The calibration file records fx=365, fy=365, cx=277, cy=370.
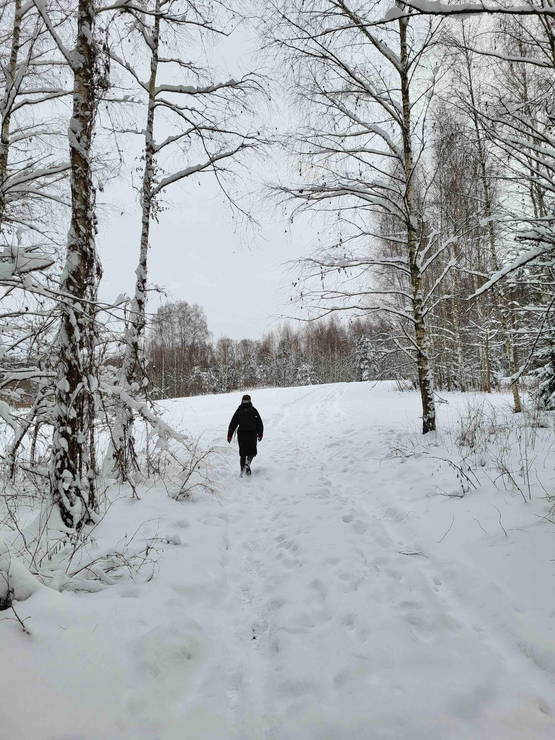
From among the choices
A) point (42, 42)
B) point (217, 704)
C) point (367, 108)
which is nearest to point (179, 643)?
point (217, 704)

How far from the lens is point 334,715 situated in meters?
1.78

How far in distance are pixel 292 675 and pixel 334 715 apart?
356 millimetres

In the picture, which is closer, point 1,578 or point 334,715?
point 334,715

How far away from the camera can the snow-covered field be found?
→ 1.71 metres

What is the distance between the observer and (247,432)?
275 inches

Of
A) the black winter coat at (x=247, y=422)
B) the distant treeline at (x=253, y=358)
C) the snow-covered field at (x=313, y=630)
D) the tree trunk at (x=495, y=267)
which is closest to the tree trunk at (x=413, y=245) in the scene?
the tree trunk at (x=495, y=267)

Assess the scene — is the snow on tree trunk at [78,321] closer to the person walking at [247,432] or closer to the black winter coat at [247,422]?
the person walking at [247,432]

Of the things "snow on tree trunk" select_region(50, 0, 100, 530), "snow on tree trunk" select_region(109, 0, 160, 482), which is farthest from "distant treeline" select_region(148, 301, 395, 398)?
"snow on tree trunk" select_region(50, 0, 100, 530)

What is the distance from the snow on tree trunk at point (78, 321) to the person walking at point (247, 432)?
3.61 metres

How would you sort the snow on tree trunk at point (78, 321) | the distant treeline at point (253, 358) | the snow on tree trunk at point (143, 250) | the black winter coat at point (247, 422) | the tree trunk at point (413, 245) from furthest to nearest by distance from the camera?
the distant treeline at point (253, 358), the black winter coat at point (247, 422), the tree trunk at point (413, 245), the snow on tree trunk at point (143, 250), the snow on tree trunk at point (78, 321)

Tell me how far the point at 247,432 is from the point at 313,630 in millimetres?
4655

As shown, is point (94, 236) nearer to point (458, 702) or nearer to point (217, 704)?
point (217, 704)

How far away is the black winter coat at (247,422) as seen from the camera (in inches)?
279

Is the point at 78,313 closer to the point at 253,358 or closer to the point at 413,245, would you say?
the point at 413,245
